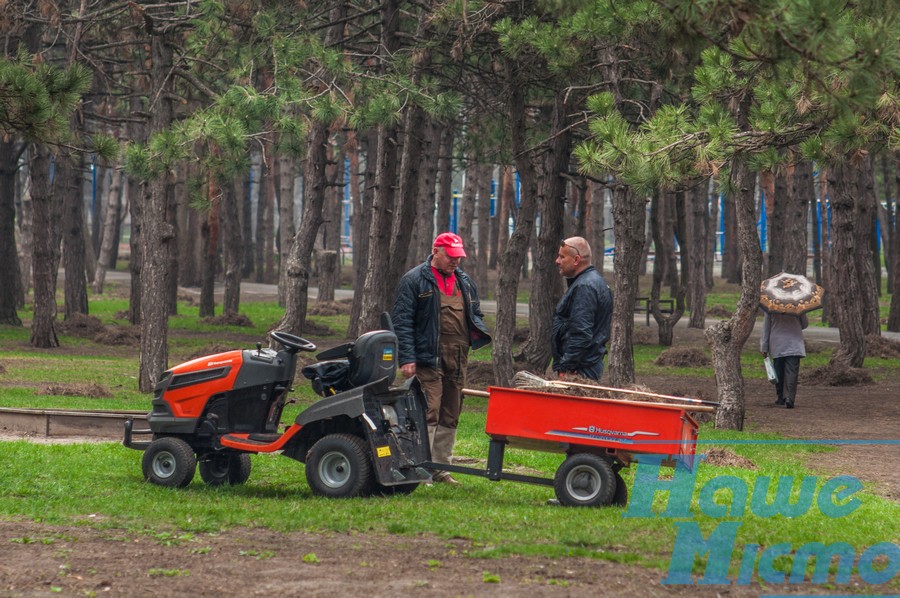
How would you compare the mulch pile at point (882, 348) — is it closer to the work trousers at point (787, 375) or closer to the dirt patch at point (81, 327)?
the work trousers at point (787, 375)

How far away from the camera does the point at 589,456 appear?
806 centimetres

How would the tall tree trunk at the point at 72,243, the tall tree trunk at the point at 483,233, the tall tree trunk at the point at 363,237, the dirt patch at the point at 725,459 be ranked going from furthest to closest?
1. the tall tree trunk at the point at 483,233
2. the tall tree trunk at the point at 72,243
3. the tall tree trunk at the point at 363,237
4. the dirt patch at the point at 725,459

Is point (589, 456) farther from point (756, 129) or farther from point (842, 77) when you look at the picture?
point (756, 129)

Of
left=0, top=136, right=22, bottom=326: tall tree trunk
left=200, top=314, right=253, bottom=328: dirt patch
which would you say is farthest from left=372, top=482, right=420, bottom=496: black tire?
left=200, top=314, right=253, bottom=328: dirt patch

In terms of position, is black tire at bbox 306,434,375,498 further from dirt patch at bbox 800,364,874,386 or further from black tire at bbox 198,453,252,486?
dirt patch at bbox 800,364,874,386

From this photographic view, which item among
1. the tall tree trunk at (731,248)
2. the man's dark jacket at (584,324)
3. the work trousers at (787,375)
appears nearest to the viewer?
the man's dark jacket at (584,324)

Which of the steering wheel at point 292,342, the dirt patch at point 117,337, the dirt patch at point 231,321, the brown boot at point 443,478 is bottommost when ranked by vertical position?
the brown boot at point 443,478

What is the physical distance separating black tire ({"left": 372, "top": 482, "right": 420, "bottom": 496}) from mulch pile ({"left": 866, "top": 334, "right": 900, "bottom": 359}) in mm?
16870

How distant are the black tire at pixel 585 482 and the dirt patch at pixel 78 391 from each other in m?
9.11

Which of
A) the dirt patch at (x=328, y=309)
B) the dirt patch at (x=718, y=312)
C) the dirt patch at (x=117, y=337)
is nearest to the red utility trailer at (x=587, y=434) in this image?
the dirt patch at (x=117, y=337)

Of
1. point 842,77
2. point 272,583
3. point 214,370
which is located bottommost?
point 272,583

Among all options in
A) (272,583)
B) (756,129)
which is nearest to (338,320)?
(756,129)

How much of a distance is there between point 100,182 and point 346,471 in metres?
48.1

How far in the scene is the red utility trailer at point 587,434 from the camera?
7750mm
